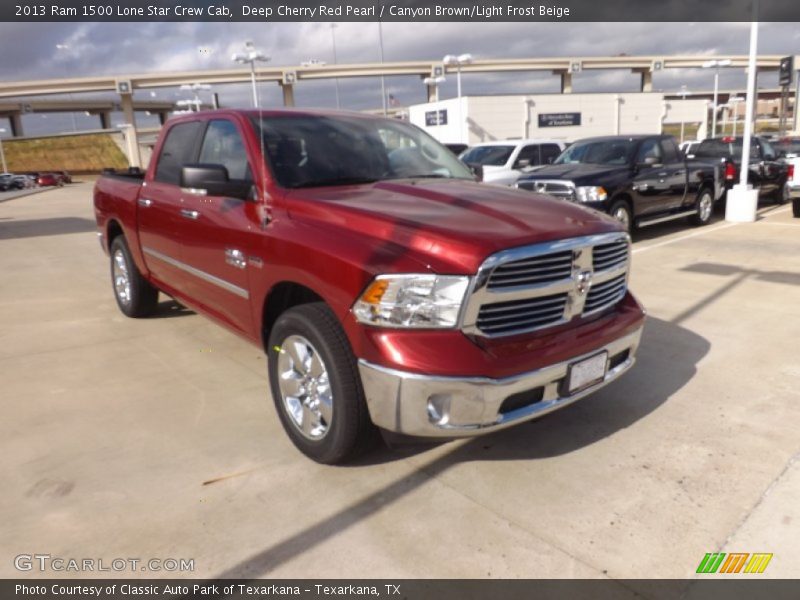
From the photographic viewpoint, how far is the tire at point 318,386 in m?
2.90

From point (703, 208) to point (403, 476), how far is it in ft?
34.5

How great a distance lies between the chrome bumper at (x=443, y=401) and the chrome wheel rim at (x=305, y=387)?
36 centimetres

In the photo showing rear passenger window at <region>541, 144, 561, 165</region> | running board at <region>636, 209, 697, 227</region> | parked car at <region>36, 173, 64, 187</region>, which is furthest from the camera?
parked car at <region>36, 173, 64, 187</region>

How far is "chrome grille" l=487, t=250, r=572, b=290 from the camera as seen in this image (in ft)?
8.94

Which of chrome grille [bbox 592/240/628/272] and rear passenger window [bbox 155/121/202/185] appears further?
rear passenger window [bbox 155/121/202/185]

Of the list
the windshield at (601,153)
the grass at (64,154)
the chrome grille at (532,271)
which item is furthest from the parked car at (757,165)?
the grass at (64,154)

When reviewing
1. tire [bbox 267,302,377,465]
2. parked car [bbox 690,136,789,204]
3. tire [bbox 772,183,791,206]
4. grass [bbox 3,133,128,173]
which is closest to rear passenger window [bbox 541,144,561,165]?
parked car [bbox 690,136,789,204]

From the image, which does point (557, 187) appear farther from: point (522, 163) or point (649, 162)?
point (522, 163)

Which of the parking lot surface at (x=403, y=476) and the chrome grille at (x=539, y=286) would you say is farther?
the chrome grille at (x=539, y=286)

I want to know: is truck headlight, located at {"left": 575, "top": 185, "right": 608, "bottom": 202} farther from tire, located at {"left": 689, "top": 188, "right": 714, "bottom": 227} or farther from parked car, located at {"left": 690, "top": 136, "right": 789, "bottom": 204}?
parked car, located at {"left": 690, "top": 136, "right": 789, "bottom": 204}

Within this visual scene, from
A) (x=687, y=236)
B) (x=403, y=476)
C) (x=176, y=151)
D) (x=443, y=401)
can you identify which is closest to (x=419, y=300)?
(x=443, y=401)

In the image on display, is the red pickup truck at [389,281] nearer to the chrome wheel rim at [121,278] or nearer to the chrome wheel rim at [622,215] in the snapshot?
the chrome wheel rim at [121,278]

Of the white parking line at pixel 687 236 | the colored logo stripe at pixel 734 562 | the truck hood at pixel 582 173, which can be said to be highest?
the truck hood at pixel 582 173

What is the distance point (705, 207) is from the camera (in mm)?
11578
